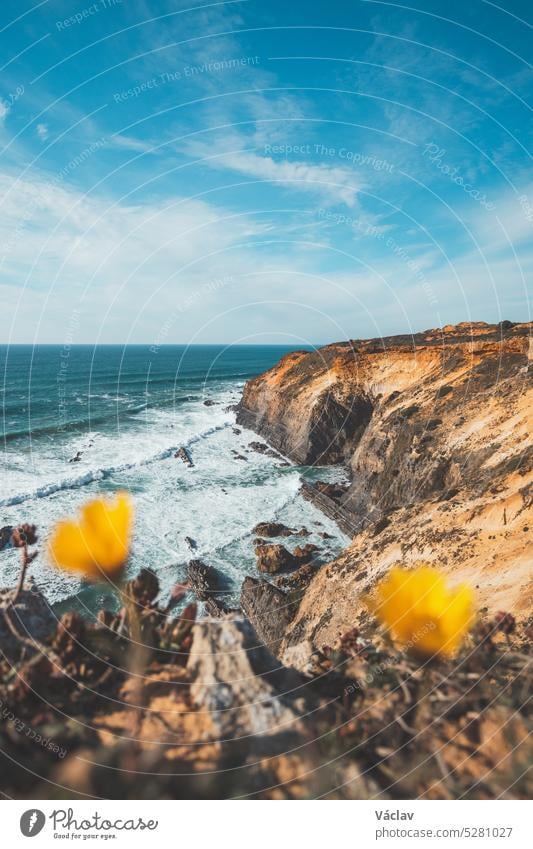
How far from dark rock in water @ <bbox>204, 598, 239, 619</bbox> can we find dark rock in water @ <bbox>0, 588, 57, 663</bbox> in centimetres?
1352

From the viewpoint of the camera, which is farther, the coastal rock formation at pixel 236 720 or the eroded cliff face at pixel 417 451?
the eroded cliff face at pixel 417 451

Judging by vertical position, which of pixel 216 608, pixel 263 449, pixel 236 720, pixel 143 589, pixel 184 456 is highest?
pixel 143 589

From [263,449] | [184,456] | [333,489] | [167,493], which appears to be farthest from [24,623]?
[263,449]

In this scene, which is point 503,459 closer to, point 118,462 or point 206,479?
point 206,479

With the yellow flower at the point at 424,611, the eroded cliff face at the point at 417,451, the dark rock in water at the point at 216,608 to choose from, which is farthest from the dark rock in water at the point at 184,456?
the yellow flower at the point at 424,611

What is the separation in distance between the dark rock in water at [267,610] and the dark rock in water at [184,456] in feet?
60.9

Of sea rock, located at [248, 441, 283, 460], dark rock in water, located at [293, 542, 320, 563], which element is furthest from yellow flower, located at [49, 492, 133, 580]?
sea rock, located at [248, 441, 283, 460]

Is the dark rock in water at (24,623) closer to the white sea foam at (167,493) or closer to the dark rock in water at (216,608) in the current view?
the dark rock in water at (216,608)

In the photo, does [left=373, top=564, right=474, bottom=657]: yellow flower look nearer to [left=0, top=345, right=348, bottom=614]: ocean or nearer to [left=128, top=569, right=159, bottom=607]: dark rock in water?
[left=128, top=569, right=159, bottom=607]: dark rock in water

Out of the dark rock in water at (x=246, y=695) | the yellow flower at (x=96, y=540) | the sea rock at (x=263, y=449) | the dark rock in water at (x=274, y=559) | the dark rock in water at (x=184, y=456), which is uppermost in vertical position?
the yellow flower at (x=96, y=540)

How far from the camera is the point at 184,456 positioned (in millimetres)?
36812

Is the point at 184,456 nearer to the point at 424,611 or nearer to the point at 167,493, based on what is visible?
the point at 167,493

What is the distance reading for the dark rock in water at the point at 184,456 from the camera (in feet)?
115

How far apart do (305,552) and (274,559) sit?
1883 millimetres
